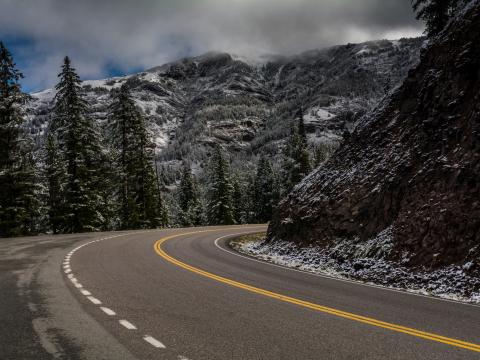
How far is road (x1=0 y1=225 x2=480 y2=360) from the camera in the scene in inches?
248

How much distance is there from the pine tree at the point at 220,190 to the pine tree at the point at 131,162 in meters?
18.7

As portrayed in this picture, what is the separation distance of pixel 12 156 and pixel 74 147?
5647 mm

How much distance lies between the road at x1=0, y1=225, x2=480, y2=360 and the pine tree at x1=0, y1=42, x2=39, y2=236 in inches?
730

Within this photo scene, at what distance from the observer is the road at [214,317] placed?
630 centimetres

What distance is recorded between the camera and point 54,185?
136 ft

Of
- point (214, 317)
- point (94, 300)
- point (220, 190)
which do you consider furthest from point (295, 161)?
point (214, 317)

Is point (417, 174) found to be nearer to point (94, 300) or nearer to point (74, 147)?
point (94, 300)

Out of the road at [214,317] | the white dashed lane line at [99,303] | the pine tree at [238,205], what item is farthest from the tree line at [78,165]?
the road at [214,317]

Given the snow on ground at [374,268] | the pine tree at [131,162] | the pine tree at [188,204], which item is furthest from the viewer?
the pine tree at [188,204]

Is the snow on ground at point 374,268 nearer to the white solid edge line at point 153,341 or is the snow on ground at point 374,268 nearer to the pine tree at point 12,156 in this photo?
the white solid edge line at point 153,341

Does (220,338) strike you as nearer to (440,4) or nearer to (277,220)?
(277,220)

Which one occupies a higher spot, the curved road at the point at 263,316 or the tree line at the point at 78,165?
the tree line at the point at 78,165

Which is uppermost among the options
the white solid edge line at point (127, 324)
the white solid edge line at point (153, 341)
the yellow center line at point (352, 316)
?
the white solid edge line at point (127, 324)

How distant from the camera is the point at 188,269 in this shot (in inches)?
587
